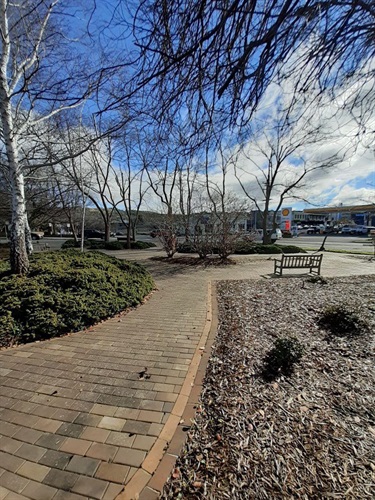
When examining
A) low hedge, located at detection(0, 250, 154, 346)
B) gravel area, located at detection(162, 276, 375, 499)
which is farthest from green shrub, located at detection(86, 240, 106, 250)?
gravel area, located at detection(162, 276, 375, 499)

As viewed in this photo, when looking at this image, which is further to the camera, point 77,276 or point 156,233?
point 156,233

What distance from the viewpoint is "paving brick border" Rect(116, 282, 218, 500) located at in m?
1.42

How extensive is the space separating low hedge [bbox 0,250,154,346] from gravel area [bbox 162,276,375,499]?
233 centimetres

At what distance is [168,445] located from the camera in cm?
172

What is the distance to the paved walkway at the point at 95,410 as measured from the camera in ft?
4.91

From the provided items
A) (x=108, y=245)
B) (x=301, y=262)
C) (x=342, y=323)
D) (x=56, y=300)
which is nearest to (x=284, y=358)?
(x=342, y=323)

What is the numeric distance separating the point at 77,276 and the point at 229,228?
8.77 meters

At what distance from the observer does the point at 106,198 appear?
74.2 feet

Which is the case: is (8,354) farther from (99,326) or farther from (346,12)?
(346,12)

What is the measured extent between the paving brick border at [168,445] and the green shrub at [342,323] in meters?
2.18

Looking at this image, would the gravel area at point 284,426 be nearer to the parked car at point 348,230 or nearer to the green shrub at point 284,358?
the green shrub at point 284,358

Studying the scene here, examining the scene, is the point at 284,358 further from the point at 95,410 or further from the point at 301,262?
the point at 301,262

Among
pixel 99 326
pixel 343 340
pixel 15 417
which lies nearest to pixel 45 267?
pixel 99 326

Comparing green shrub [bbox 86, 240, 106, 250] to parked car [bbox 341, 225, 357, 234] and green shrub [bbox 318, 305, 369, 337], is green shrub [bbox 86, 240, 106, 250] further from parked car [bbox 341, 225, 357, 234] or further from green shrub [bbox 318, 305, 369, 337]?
parked car [bbox 341, 225, 357, 234]
